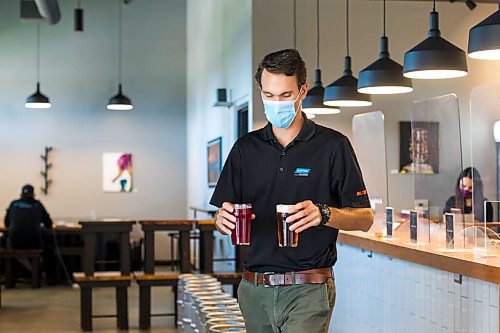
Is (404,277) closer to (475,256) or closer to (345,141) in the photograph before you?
(475,256)

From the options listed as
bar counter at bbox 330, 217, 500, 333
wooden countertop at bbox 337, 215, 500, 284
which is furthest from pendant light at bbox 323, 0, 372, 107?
wooden countertop at bbox 337, 215, 500, 284

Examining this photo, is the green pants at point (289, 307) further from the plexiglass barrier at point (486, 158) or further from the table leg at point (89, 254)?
the table leg at point (89, 254)

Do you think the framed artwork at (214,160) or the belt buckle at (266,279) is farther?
the framed artwork at (214,160)

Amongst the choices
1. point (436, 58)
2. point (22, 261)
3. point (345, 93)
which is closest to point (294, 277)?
point (436, 58)

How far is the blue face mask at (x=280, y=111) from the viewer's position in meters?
2.81

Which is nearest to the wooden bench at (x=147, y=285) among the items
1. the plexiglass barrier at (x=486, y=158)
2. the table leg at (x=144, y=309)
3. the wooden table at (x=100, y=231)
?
the table leg at (x=144, y=309)

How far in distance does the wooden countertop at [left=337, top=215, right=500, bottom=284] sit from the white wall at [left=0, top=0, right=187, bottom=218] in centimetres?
958

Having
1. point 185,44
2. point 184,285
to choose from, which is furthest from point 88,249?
point 185,44

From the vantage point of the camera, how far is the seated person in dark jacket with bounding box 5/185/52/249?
12.1 m

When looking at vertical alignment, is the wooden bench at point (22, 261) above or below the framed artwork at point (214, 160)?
below

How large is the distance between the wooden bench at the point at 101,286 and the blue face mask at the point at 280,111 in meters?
6.16

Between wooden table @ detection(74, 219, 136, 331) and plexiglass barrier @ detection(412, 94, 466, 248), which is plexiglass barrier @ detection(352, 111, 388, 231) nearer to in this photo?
plexiglass barrier @ detection(412, 94, 466, 248)

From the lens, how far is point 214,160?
12086mm

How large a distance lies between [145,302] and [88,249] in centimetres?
82
